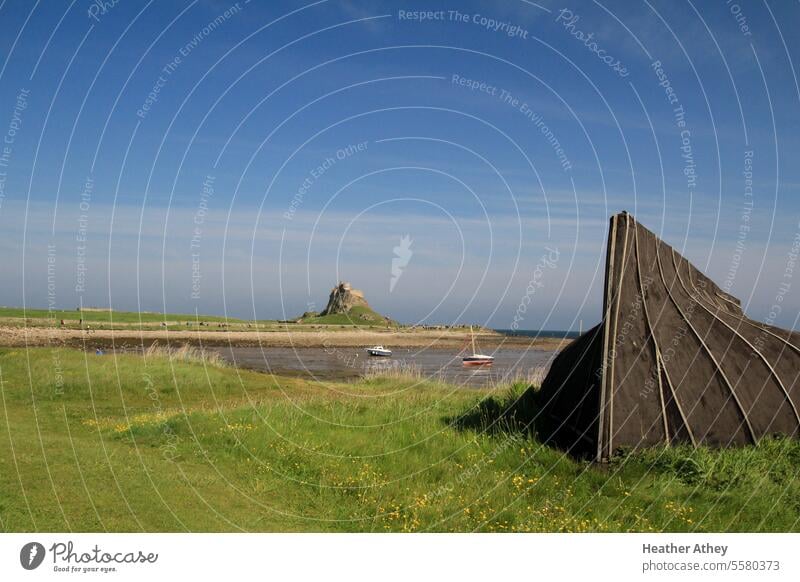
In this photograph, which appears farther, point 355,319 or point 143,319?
point 355,319

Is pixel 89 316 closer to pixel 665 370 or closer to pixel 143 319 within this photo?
pixel 143 319

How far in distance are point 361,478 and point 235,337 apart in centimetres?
9127

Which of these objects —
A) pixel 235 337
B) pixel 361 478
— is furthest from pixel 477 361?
pixel 361 478

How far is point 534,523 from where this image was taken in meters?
9.88

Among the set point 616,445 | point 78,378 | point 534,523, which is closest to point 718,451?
point 616,445

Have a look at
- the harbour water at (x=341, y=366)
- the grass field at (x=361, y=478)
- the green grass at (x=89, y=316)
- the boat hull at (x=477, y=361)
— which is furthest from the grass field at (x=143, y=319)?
the grass field at (x=361, y=478)

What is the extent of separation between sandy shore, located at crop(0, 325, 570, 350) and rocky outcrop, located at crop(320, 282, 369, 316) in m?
10.7

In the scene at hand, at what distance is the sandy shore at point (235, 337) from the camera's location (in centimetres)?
7169

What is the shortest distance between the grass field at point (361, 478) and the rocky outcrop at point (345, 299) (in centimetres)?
12537

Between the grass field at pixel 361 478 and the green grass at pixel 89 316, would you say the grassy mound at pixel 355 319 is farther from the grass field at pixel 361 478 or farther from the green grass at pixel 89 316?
the grass field at pixel 361 478

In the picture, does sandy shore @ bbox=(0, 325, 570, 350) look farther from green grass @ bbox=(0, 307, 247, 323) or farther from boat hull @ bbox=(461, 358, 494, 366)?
boat hull @ bbox=(461, 358, 494, 366)

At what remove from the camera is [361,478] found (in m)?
12.3

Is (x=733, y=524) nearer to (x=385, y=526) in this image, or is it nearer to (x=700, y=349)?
(x=700, y=349)

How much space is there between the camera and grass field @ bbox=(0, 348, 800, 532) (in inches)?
387
